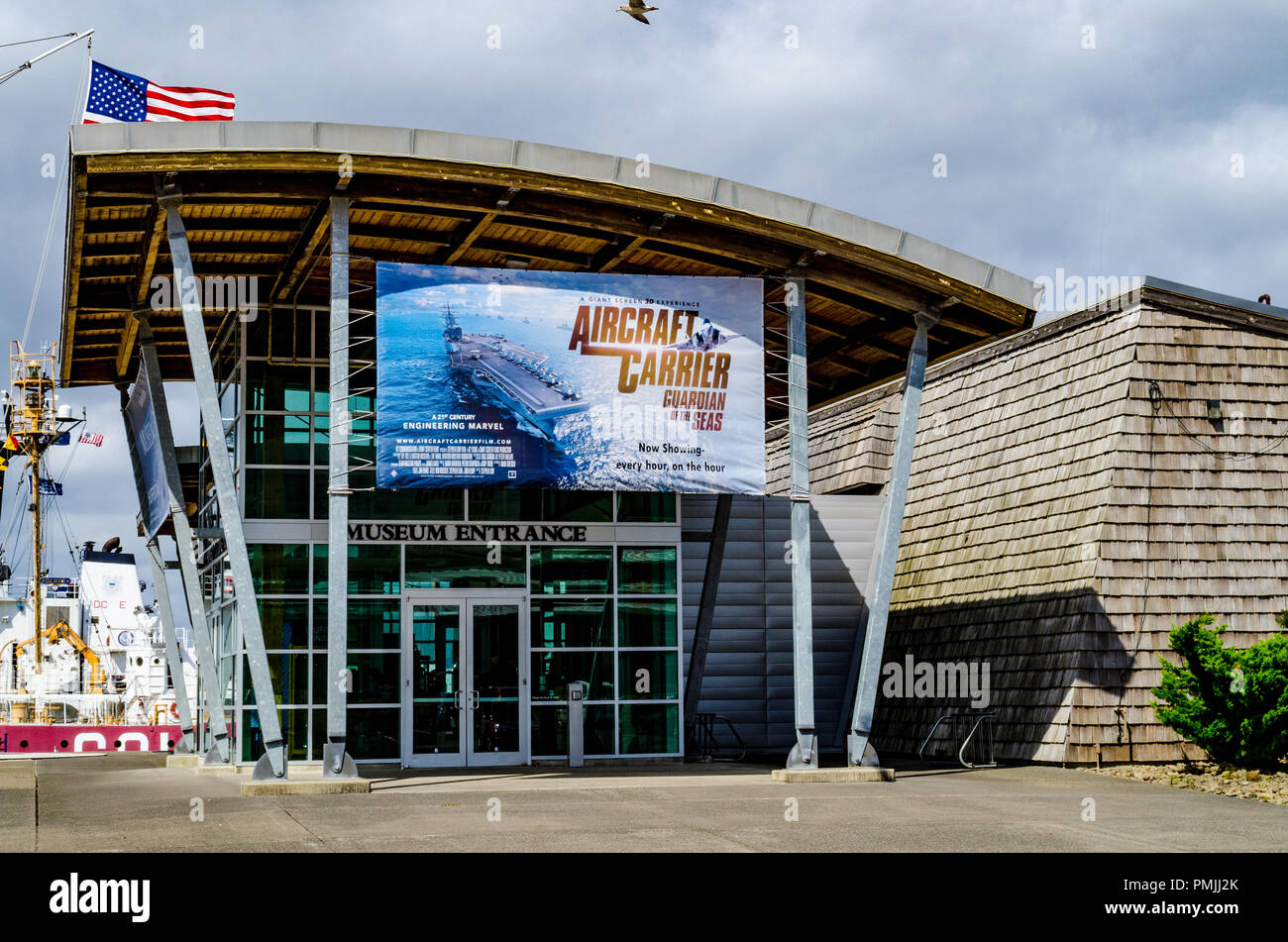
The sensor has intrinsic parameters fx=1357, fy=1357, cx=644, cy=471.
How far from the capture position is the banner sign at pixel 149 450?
789 inches

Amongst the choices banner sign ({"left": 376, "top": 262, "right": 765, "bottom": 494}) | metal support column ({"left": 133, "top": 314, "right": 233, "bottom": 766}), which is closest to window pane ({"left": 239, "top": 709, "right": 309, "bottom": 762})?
metal support column ({"left": 133, "top": 314, "right": 233, "bottom": 766})

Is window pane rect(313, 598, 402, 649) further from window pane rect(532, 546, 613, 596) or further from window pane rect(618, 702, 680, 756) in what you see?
window pane rect(618, 702, 680, 756)

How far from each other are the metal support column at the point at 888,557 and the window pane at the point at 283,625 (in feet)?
25.1

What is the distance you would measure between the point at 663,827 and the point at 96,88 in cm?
1182

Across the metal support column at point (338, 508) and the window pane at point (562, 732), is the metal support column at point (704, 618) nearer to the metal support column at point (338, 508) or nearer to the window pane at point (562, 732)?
the window pane at point (562, 732)

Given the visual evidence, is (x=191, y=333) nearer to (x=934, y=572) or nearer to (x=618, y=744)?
(x=618, y=744)

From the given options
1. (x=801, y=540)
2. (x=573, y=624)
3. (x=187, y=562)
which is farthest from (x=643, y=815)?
(x=187, y=562)

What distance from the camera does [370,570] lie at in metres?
18.9

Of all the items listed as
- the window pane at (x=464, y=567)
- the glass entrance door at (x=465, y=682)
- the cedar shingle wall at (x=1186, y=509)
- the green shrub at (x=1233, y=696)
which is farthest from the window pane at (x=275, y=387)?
the green shrub at (x=1233, y=696)

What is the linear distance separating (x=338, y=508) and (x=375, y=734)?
5.29 m

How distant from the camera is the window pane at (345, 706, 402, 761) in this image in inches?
734

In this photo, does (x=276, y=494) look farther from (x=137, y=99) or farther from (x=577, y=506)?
(x=137, y=99)

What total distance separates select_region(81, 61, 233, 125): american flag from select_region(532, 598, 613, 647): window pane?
25.8ft
